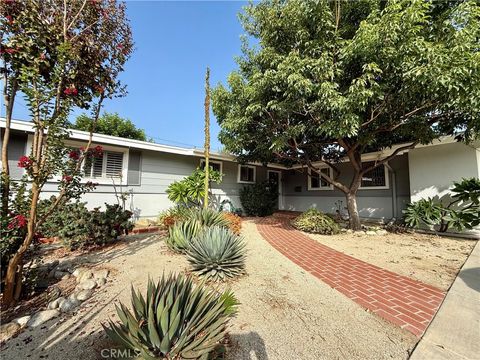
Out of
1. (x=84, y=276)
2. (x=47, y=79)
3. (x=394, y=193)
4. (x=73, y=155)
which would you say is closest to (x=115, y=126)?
(x=47, y=79)

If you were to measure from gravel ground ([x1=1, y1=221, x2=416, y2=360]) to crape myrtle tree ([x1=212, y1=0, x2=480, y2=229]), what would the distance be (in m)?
3.90

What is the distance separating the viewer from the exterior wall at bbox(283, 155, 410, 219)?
31.1 feet

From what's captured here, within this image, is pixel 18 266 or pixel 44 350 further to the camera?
pixel 18 266

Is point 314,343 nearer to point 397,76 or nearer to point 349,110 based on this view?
point 349,110

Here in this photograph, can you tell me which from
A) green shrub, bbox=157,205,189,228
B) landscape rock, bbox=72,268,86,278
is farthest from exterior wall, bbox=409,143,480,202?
landscape rock, bbox=72,268,86,278

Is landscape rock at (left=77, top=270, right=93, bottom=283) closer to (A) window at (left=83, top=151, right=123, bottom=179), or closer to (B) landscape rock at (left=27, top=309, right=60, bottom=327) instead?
(B) landscape rock at (left=27, top=309, right=60, bottom=327)

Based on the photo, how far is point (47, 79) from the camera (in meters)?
3.18

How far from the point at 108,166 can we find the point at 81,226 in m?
3.63

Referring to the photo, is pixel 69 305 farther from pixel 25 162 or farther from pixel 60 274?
pixel 25 162

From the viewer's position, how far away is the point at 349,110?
195 inches

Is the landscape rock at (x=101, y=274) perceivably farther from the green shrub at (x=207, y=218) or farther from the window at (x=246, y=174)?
the window at (x=246, y=174)

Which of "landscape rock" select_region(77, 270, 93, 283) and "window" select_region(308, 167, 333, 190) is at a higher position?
"window" select_region(308, 167, 333, 190)

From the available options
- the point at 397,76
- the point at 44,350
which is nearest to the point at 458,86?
the point at 397,76

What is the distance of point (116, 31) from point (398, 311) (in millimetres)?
6517
